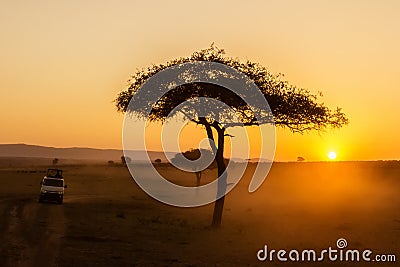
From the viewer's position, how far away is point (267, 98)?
38.0 metres

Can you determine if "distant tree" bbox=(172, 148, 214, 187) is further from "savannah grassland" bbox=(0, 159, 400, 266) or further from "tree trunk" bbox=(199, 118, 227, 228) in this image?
"tree trunk" bbox=(199, 118, 227, 228)

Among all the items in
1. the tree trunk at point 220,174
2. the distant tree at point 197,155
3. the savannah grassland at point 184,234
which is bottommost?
the savannah grassland at point 184,234

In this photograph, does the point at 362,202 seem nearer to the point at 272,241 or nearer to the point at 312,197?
the point at 312,197

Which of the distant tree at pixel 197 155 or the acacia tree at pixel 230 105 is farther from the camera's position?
the distant tree at pixel 197 155

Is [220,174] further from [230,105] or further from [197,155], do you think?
[197,155]

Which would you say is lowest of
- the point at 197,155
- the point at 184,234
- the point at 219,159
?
the point at 184,234

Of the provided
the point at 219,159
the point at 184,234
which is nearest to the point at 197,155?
the point at 219,159

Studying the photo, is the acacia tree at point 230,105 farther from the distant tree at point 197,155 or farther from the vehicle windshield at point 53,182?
the distant tree at point 197,155

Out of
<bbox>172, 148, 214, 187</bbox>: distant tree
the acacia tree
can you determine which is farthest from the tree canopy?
<bbox>172, 148, 214, 187</bbox>: distant tree

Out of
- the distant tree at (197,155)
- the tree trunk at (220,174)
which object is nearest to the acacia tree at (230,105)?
the tree trunk at (220,174)

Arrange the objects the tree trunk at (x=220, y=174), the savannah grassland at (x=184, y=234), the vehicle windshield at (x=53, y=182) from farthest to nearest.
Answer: the vehicle windshield at (x=53, y=182)
the tree trunk at (x=220, y=174)
the savannah grassland at (x=184, y=234)

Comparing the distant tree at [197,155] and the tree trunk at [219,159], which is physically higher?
the distant tree at [197,155]

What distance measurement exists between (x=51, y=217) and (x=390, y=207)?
34282 millimetres

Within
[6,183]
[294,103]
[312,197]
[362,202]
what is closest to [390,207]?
[362,202]
